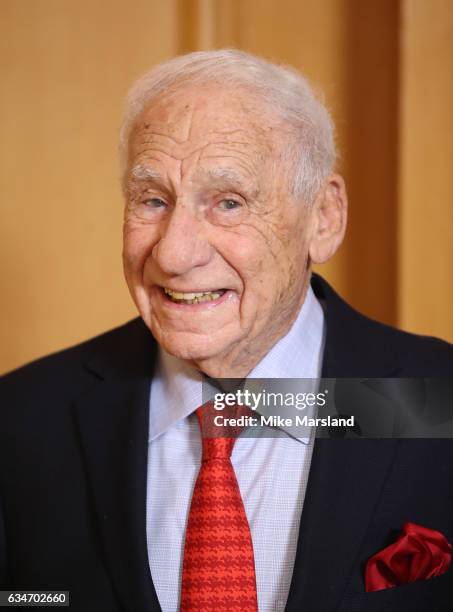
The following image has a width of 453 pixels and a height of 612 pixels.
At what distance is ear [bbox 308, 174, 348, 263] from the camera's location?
5.13 feet

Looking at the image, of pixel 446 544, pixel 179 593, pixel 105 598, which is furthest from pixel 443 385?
pixel 105 598

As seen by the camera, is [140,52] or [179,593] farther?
[140,52]

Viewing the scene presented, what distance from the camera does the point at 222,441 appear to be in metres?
1.42

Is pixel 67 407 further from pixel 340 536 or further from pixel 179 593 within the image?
pixel 340 536

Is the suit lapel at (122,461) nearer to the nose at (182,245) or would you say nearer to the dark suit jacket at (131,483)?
the dark suit jacket at (131,483)

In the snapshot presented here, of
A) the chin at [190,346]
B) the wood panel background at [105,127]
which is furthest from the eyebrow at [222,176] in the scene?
the wood panel background at [105,127]

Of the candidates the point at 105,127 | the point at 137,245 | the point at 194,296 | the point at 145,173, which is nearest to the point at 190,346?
the point at 194,296

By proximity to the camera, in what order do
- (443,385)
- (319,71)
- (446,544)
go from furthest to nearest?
(319,71) → (443,385) → (446,544)

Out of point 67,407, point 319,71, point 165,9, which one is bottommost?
point 67,407

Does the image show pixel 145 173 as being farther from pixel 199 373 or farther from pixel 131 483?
pixel 131 483

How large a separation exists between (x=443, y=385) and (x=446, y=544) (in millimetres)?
348

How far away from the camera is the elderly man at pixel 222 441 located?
1.33 metres

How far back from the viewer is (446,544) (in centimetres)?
132

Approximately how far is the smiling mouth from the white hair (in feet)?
0.77
